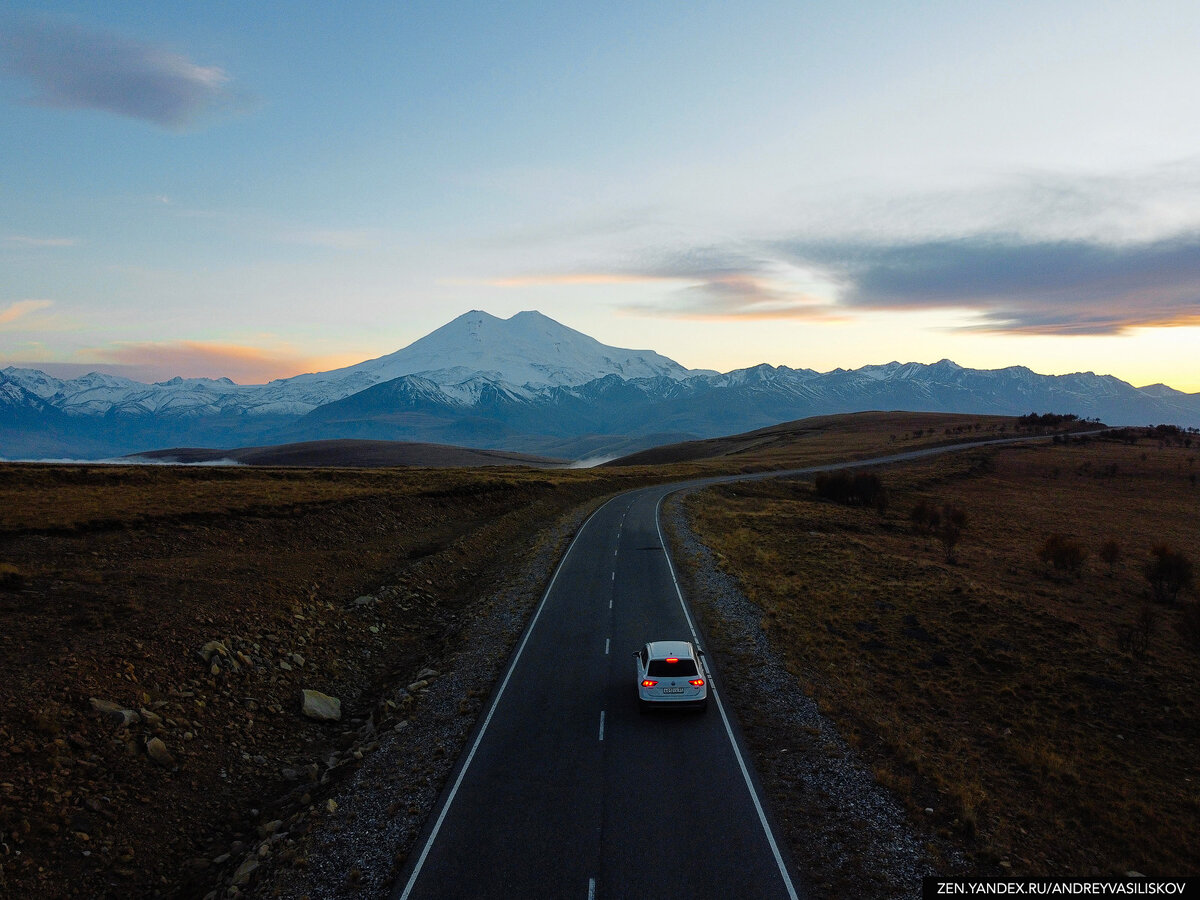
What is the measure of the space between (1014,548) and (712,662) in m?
30.2

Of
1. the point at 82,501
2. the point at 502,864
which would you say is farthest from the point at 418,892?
the point at 82,501

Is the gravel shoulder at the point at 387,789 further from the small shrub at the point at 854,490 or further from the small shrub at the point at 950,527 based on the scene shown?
the small shrub at the point at 854,490

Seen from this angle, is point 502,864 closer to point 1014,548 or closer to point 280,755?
point 280,755

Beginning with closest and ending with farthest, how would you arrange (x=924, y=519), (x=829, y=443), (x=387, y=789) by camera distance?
(x=387, y=789), (x=924, y=519), (x=829, y=443)

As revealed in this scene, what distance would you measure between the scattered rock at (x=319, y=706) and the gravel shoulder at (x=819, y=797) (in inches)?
474

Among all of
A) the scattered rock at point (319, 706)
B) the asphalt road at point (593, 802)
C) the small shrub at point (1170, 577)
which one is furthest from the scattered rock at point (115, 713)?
the small shrub at point (1170, 577)

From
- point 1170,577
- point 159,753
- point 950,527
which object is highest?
point 950,527

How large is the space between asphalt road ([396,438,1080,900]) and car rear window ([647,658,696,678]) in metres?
1.15

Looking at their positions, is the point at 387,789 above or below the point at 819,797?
below

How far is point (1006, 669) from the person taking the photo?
20.9 m

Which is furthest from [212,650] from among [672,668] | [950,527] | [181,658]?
[950,527]

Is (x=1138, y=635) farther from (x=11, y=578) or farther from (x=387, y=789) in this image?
(x=11, y=578)

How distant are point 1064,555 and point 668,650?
28.3 m

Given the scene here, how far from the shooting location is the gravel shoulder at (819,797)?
11.1 meters
